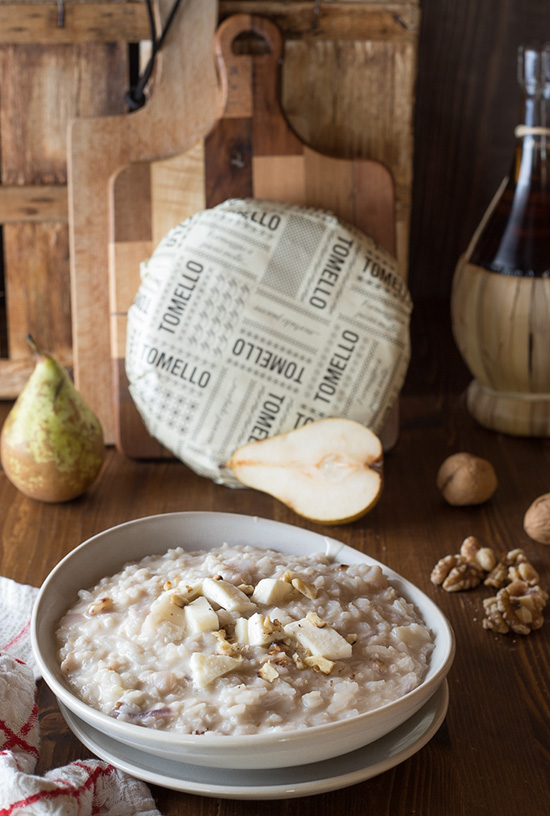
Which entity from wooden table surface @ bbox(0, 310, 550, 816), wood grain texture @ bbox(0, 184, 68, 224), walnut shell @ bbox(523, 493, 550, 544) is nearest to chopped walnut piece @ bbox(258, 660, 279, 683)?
wooden table surface @ bbox(0, 310, 550, 816)

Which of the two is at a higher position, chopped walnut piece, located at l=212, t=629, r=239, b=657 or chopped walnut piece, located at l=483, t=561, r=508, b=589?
chopped walnut piece, located at l=212, t=629, r=239, b=657

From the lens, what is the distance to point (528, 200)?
1299 millimetres

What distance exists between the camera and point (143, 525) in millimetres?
921

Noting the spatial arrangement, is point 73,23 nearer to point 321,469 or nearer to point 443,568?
point 321,469

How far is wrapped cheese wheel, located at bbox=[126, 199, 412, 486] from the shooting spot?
47.1 inches

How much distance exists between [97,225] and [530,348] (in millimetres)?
679

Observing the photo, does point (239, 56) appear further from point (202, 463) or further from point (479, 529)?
point (479, 529)

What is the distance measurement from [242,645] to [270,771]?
10 centimetres

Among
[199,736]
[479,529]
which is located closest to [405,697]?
[199,736]

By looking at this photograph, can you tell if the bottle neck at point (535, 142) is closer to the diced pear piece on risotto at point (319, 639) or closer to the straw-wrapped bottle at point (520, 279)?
the straw-wrapped bottle at point (520, 279)

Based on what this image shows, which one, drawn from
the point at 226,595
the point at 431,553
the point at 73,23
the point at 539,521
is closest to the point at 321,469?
the point at 431,553

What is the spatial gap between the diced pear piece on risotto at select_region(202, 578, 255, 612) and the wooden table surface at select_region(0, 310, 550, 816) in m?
0.15

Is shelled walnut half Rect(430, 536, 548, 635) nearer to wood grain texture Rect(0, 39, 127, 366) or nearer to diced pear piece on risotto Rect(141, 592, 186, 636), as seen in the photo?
diced pear piece on risotto Rect(141, 592, 186, 636)

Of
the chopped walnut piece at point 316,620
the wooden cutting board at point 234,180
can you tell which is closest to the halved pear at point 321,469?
the wooden cutting board at point 234,180
